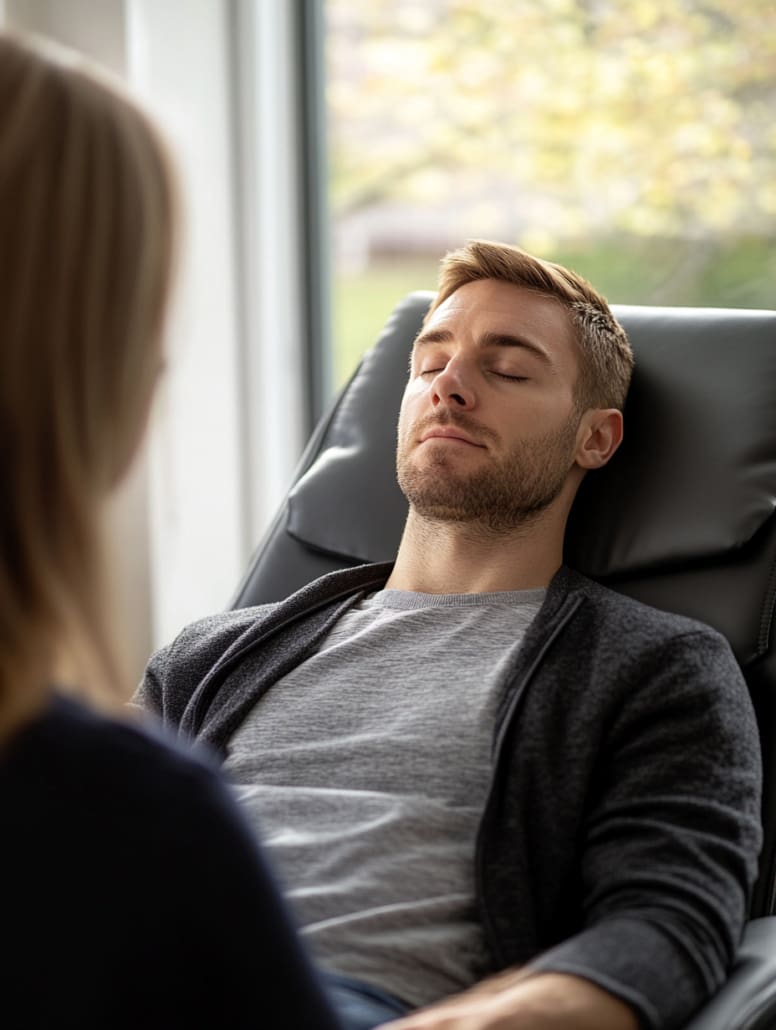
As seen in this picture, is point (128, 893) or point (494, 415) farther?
point (494, 415)

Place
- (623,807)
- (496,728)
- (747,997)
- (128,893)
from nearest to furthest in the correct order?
(128,893)
(747,997)
(623,807)
(496,728)

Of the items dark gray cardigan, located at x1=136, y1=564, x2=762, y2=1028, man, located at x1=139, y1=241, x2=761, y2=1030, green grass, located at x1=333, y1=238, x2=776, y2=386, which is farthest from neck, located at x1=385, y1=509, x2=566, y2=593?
green grass, located at x1=333, y1=238, x2=776, y2=386

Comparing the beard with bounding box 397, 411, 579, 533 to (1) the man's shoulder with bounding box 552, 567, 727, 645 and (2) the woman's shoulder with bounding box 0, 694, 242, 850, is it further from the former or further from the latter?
(2) the woman's shoulder with bounding box 0, 694, 242, 850

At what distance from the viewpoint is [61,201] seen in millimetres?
682

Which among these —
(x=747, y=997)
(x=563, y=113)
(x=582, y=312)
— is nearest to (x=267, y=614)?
(x=582, y=312)

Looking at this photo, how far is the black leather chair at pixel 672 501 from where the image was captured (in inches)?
56.6

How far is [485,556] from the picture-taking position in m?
1.53

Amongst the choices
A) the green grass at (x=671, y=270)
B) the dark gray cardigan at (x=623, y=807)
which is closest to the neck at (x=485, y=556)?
A: the dark gray cardigan at (x=623, y=807)

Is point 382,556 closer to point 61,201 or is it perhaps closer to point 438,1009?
point 438,1009

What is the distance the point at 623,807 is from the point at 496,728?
0.52 ft

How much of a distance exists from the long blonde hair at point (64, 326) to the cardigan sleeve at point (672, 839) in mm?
555

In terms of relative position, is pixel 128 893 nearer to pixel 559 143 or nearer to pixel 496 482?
pixel 496 482

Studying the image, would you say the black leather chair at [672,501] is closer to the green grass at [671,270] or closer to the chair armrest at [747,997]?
the chair armrest at [747,997]

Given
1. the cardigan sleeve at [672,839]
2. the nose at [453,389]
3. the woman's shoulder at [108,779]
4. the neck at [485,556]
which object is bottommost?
the cardigan sleeve at [672,839]
